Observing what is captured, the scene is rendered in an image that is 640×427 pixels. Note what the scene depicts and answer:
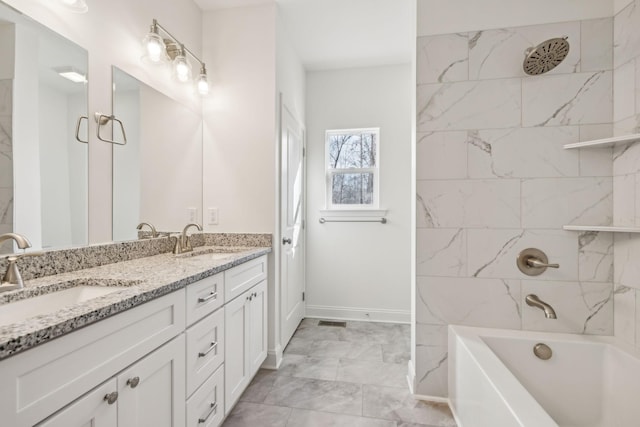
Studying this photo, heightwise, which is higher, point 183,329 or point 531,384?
point 183,329

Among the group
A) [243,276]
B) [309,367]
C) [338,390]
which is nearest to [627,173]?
[338,390]

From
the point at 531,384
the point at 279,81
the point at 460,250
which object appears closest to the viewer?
the point at 531,384

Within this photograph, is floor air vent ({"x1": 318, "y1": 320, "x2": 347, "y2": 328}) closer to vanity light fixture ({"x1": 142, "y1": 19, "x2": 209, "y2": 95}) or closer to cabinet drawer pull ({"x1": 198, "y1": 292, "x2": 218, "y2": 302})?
cabinet drawer pull ({"x1": 198, "y1": 292, "x2": 218, "y2": 302})

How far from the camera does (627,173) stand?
1470mm

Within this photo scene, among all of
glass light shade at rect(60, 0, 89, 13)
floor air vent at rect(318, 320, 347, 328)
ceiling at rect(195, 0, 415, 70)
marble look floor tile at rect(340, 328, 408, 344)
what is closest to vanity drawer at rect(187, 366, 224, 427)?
marble look floor tile at rect(340, 328, 408, 344)

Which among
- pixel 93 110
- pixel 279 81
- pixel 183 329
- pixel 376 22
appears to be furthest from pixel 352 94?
pixel 183 329

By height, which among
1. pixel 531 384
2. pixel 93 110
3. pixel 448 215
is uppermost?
pixel 93 110

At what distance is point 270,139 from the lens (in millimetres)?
2092

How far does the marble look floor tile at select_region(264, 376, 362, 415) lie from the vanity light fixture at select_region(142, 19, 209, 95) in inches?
82.7

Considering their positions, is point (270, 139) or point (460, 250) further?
point (270, 139)

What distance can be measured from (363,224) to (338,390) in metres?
1.61

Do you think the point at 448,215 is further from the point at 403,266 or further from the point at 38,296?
the point at 38,296

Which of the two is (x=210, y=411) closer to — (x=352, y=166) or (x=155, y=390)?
(x=155, y=390)

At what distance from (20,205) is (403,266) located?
2.82 metres
